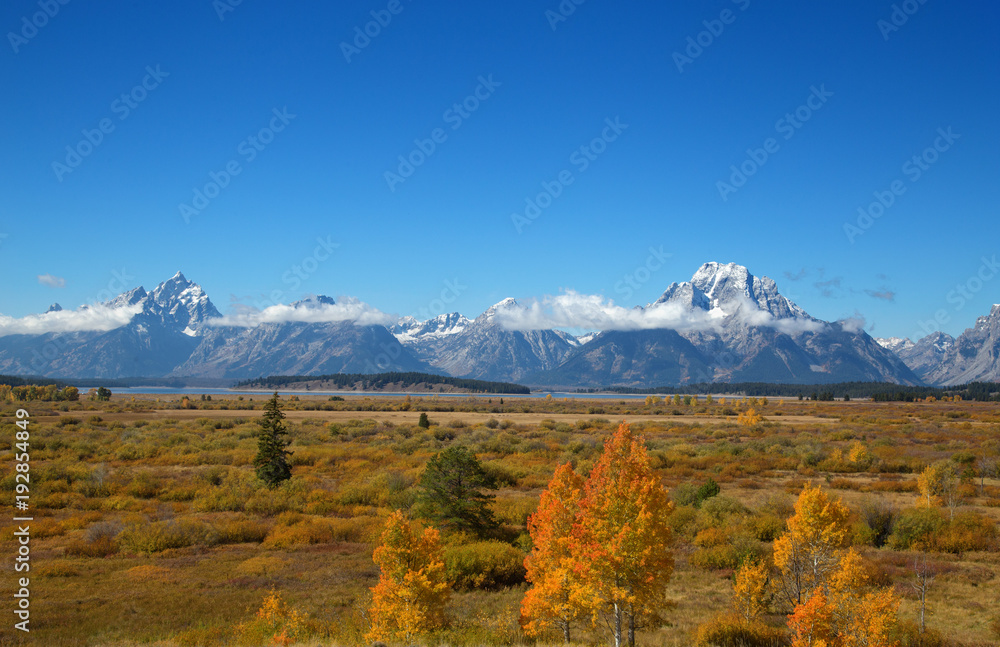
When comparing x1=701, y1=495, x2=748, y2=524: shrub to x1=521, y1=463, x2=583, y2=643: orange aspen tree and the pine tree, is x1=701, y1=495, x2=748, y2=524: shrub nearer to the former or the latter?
x1=521, y1=463, x2=583, y2=643: orange aspen tree

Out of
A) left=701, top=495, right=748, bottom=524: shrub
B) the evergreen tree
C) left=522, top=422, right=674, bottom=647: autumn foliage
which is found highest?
left=522, top=422, right=674, bottom=647: autumn foliage

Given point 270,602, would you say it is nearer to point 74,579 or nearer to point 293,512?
point 74,579

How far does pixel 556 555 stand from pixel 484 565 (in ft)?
26.6

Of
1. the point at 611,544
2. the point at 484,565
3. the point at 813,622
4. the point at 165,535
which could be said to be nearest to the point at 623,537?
the point at 611,544

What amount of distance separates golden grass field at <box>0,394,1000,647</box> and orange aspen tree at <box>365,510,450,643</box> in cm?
59

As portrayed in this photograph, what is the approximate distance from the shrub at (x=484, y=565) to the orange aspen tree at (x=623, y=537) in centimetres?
820

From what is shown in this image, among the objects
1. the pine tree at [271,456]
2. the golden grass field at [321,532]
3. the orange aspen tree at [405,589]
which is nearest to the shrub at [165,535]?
the golden grass field at [321,532]

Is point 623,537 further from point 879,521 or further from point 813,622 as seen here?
point 879,521

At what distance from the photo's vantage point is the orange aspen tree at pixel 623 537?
9.26 m

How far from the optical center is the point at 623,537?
9.14 metres

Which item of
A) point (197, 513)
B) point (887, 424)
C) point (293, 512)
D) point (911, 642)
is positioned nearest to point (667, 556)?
point (911, 642)

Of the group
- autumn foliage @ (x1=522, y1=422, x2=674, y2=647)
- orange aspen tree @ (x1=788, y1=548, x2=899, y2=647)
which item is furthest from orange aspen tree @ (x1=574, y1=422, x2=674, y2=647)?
orange aspen tree @ (x1=788, y1=548, x2=899, y2=647)

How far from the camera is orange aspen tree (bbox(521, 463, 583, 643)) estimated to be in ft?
32.7

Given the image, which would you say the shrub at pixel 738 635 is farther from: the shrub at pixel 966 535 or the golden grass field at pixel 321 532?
the shrub at pixel 966 535
